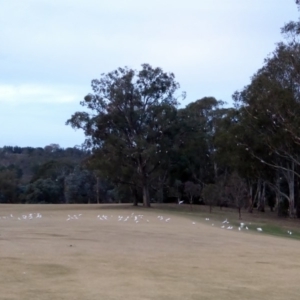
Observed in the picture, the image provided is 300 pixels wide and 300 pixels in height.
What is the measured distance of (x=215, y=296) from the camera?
11.1 meters

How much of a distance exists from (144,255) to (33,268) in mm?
4524

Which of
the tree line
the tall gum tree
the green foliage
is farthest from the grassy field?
the green foliage

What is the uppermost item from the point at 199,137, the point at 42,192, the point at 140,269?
the point at 199,137

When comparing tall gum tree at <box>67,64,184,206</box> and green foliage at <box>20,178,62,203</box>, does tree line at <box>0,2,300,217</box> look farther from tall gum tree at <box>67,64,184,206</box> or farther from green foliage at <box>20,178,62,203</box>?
green foliage at <box>20,178,62,203</box>

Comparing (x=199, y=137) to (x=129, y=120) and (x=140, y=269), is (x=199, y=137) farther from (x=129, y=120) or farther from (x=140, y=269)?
(x=140, y=269)

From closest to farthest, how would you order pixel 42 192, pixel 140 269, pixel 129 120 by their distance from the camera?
pixel 140 269 < pixel 129 120 < pixel 42 192

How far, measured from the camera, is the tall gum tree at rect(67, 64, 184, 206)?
53.8m

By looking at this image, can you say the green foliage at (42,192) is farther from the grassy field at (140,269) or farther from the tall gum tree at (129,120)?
the grassy field at (140,269)

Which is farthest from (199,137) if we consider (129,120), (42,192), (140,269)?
(140,269)

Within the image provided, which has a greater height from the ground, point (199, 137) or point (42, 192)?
point (199, 137)

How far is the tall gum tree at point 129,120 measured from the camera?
5378cm

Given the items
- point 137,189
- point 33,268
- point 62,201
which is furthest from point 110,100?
point 33,268

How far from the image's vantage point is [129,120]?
178 feet

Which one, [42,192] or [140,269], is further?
[42,192]
